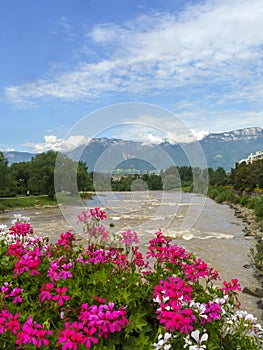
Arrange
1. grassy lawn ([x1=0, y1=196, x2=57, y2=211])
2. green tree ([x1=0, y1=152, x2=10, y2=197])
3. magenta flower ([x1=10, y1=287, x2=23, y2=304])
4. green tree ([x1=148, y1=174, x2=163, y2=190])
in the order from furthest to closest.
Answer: green tree ([x1=0, y1=152, x2=10, y2=197])
grassy lawn ([x1=0, y1=196, x2=57, y2=211])
green tree ([x1=148, y1=174, x2=163, y2=190])
magenta flower ([x1=10, y1=287, x2=23, y2=304])

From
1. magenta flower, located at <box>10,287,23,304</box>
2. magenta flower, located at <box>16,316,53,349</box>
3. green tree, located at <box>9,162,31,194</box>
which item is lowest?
magenta flower, located at <box>16,316,53,349</box>

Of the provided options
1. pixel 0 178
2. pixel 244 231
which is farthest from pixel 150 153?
pixel 0 178

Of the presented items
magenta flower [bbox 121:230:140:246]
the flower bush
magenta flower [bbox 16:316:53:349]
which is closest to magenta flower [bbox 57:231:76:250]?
the flower bush

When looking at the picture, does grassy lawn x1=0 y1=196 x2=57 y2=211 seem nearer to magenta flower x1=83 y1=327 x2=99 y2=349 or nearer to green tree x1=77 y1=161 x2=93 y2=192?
green tree x1=77 y1=161 x2=93 y2=192

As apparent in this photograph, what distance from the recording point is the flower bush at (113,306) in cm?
148

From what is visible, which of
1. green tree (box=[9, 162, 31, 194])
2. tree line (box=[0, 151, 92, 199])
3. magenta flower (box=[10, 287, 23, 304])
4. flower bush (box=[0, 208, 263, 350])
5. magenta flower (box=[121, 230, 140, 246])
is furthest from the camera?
green tree (box=[9, 162, 31, 194])

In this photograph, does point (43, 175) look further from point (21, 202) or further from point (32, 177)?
point (21, 202)

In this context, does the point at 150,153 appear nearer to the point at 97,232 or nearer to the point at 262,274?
the point at 262,274

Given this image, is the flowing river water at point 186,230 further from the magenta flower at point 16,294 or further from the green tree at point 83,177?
the magenta flower at point 16,294

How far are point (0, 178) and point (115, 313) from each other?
96.6ft

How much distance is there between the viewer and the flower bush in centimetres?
148

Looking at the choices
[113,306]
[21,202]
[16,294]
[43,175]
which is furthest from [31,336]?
[43,175]

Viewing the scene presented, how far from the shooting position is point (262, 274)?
7719 mm

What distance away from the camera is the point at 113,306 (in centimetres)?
156
